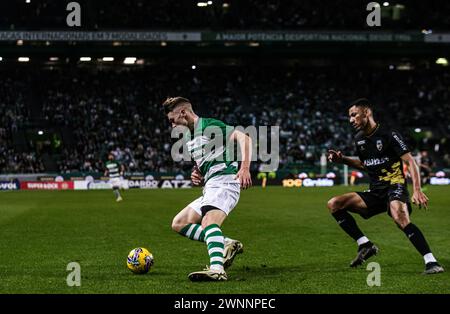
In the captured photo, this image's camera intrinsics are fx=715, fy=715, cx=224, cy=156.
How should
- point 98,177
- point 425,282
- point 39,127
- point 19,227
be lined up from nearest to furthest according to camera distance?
point 425,282 → point 19,227 → point 98,177 → point 39,127

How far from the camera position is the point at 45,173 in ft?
145

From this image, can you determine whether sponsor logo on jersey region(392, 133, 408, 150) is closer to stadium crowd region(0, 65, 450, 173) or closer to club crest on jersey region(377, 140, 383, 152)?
club crest on jersey region(377, 140, 383, 152)

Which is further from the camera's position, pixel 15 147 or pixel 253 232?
pixel 15 147

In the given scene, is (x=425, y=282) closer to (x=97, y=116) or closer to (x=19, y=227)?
(x=19, y=227)

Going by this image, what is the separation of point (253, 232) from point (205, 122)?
24.1ft

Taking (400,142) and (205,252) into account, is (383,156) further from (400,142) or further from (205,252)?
(205,252)

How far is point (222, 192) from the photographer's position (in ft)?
30.3

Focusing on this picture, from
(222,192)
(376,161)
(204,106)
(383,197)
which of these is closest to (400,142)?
(376,161)

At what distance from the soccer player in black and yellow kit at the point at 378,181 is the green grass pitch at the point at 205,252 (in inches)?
21.2

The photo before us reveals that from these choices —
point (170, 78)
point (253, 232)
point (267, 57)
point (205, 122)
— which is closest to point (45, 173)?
point (170, 78)

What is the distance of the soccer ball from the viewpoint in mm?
9641
